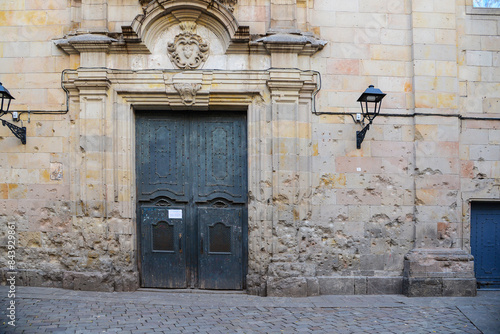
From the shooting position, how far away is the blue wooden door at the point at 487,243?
262 inches

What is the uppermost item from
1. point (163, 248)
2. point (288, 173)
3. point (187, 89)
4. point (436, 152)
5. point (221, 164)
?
point (187, 89)

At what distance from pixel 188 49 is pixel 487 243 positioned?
19.2 feet

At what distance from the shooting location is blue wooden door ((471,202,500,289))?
665cm

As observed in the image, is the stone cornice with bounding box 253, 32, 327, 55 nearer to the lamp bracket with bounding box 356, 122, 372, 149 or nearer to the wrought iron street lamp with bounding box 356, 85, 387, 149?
the wrought iron street lamp with bounding box 356, 85, 387, 149

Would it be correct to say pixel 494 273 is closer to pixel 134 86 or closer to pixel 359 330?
pixel 359 330

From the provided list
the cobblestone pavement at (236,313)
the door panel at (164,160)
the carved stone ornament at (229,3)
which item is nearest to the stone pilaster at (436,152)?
the cobblestone pavement at (236,313)

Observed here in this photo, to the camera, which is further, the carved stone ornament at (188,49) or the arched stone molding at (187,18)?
the carved stone ornament at (188,49)

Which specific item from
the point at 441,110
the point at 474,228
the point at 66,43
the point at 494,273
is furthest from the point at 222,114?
the point at 494,273

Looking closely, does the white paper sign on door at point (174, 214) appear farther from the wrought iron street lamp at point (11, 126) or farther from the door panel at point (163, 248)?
the wrought iron street lamp at point (11, 126)

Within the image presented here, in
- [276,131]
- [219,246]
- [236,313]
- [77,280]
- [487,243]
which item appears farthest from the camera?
[487,243]

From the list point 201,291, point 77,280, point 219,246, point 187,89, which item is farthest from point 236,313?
point 187,89

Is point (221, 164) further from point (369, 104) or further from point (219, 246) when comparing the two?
point (369, 104)

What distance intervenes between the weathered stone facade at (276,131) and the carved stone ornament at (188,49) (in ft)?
0.08

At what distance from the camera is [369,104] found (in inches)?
253
